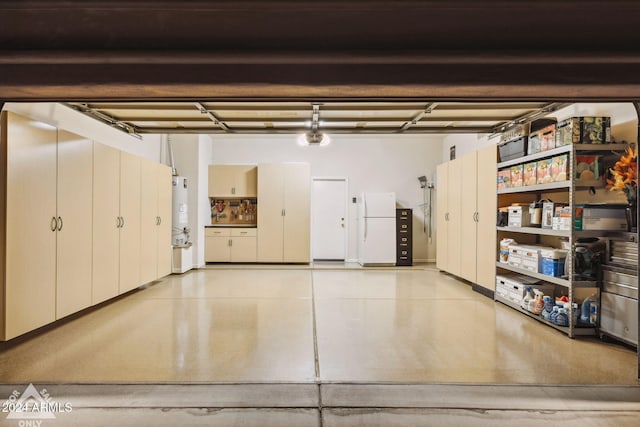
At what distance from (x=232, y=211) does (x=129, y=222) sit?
363 cm

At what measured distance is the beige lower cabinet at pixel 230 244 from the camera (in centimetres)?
757

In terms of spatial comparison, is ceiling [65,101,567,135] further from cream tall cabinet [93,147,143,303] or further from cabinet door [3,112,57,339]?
cabinet door [3,112,57,339]

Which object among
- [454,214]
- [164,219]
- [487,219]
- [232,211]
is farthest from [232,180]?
[487,219]

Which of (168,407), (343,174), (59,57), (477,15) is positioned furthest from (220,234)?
(477,15)

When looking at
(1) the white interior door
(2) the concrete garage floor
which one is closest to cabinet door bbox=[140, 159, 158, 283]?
(2) the concrete garage floor

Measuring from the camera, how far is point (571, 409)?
6.39 feet

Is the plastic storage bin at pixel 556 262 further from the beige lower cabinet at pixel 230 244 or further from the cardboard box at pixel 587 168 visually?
the beige lower cabinet at pixel 230 244

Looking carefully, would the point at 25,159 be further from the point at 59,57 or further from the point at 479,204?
the point at 479,204

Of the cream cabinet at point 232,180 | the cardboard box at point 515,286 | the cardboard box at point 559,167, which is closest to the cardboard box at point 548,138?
the cardboard box at point 559,167

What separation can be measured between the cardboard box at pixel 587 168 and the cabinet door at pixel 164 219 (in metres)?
5.19

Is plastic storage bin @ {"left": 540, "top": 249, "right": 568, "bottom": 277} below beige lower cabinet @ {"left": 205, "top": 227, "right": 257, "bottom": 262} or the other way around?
the other way around

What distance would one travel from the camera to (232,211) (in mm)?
8078

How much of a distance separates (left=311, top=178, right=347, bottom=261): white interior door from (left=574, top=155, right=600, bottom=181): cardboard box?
5307 mm

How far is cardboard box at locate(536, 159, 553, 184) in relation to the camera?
3537 millimetres
